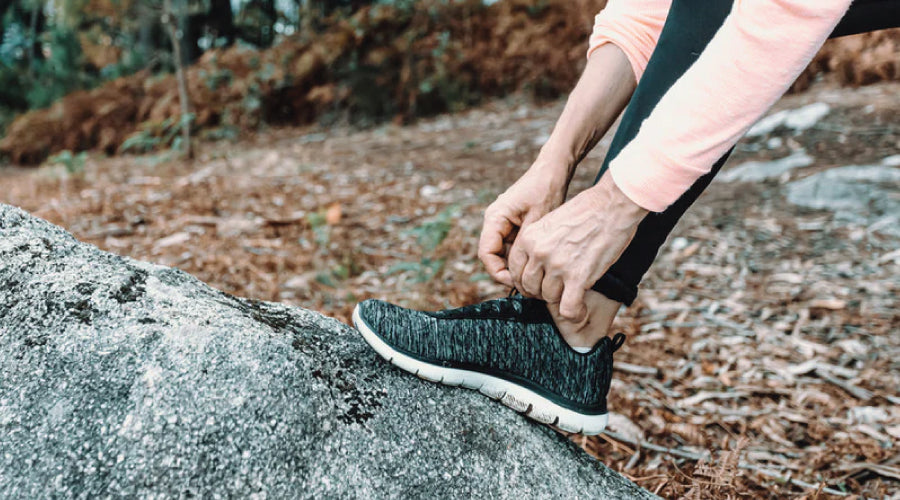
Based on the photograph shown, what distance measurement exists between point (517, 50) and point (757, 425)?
563cm

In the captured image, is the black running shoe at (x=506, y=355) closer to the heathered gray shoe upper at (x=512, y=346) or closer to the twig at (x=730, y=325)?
the heathered gray shoe upper at (x=512, y=346)

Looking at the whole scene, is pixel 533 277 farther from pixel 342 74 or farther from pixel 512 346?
pixel 342 74

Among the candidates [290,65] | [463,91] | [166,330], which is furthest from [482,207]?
[290,65]

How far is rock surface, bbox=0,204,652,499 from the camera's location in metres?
0.87

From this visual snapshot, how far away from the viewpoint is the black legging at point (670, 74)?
1.06 meters

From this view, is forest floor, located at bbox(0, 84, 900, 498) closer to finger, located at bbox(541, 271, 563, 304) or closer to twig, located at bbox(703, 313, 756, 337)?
twig, located at bbox(703, 313, 756, 337)

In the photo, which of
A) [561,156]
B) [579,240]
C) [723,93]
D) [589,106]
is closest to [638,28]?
[589,106]

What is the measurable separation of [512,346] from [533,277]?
165 millimetres

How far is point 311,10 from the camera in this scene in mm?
8062

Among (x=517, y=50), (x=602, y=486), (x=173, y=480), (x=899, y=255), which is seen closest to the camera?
(x=173, y=480)

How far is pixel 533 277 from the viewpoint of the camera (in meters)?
1.16

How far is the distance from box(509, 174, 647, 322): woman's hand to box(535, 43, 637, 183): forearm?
0.79 ft

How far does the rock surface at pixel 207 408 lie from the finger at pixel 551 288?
249 millimetres

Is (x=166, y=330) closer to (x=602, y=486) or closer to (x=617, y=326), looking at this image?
(x=602, y=486)
